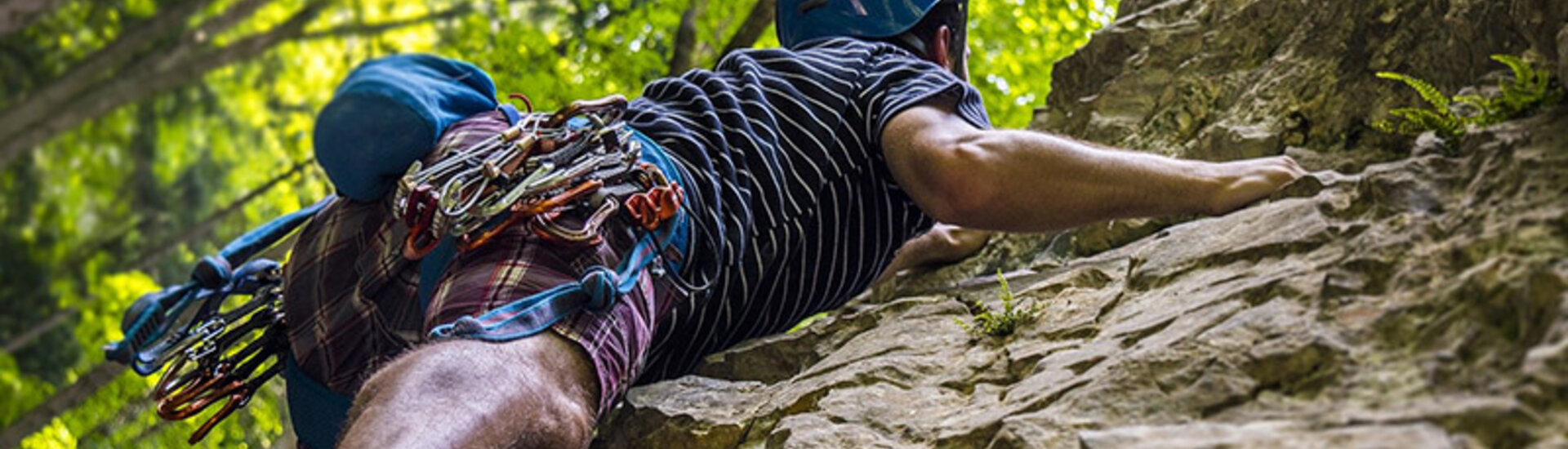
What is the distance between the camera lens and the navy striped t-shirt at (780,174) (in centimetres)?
344

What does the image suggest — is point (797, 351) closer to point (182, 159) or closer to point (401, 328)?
point (401, 328)

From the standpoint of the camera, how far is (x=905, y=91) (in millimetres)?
3570

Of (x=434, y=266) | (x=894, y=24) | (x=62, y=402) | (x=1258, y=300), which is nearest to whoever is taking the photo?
(x=1258, y=300)

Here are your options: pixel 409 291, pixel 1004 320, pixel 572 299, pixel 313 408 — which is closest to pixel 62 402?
pixel 313 408

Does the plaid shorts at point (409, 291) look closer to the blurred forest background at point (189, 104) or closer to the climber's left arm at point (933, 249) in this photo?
the climber's left arm at point (933, 249)

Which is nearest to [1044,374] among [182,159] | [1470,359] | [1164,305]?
[1164,305]

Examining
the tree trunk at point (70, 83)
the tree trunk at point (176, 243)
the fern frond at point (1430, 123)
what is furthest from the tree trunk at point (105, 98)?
the fern frond at point (1430, 123)

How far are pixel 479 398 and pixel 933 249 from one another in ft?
7.28

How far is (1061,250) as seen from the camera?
14.0ft

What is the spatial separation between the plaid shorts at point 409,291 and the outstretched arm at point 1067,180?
2.49ft

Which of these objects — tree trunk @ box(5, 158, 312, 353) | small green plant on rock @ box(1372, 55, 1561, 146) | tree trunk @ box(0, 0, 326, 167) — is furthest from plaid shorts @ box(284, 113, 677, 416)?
tree trunk @ box(0, 0, 326, 167)

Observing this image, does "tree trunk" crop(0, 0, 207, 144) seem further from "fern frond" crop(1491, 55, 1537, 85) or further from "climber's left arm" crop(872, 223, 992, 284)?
"fern frond" crop(1491, 55, 1537, 85)

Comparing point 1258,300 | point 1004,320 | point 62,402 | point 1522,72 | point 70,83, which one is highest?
point 1522,72

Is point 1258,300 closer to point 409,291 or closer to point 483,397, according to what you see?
point 483,397
